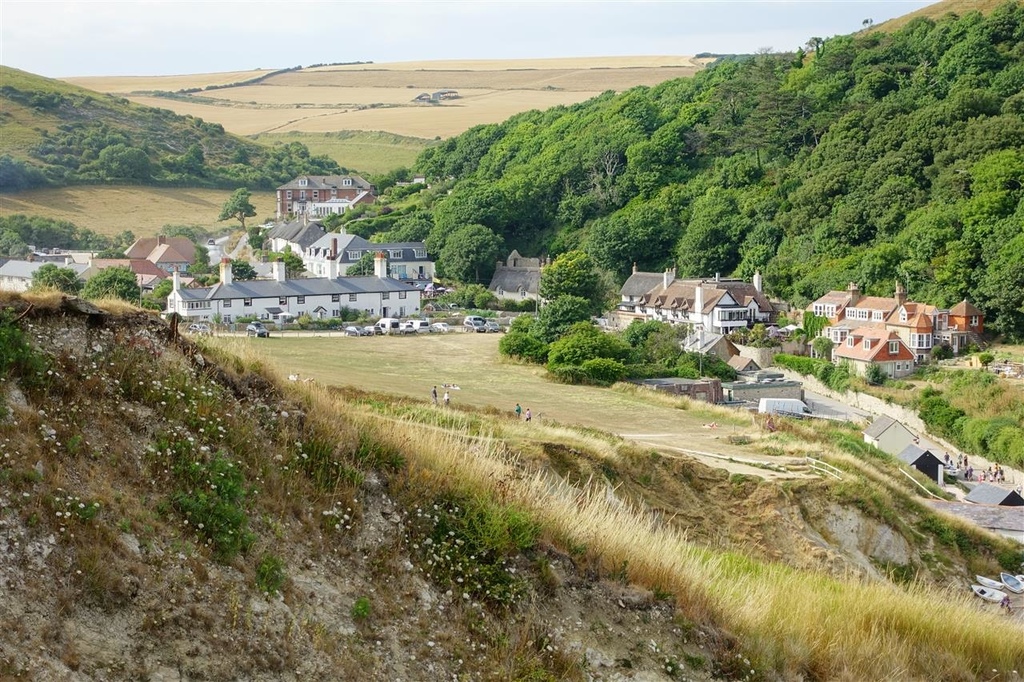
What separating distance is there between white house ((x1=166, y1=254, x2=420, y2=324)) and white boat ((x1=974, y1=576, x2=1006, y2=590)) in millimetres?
37780

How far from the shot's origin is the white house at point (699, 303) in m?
61.5

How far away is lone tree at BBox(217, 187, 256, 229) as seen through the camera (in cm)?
10325

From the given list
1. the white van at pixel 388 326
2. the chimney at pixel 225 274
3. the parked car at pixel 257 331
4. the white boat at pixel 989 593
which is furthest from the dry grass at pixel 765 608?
the chimney at pixel 225 274

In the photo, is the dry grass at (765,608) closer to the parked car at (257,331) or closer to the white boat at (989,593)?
the white boat at (989,593)

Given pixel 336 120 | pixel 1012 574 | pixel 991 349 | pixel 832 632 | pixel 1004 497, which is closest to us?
pixel 832 632

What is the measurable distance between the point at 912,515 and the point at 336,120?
152399 millimetres

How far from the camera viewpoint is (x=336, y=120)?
167 metres

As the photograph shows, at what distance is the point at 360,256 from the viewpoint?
262 feet

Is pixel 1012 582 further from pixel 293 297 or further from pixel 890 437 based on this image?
pixel 293 297

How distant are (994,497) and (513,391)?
14888mm

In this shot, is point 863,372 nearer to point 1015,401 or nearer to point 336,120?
point 1015,401

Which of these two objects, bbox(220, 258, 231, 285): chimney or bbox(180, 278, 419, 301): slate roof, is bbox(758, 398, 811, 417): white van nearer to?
bbox(180, 278, 419, 301): slate roof

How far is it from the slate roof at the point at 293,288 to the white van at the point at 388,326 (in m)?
4.47

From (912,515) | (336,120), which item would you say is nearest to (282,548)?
(912,515)
